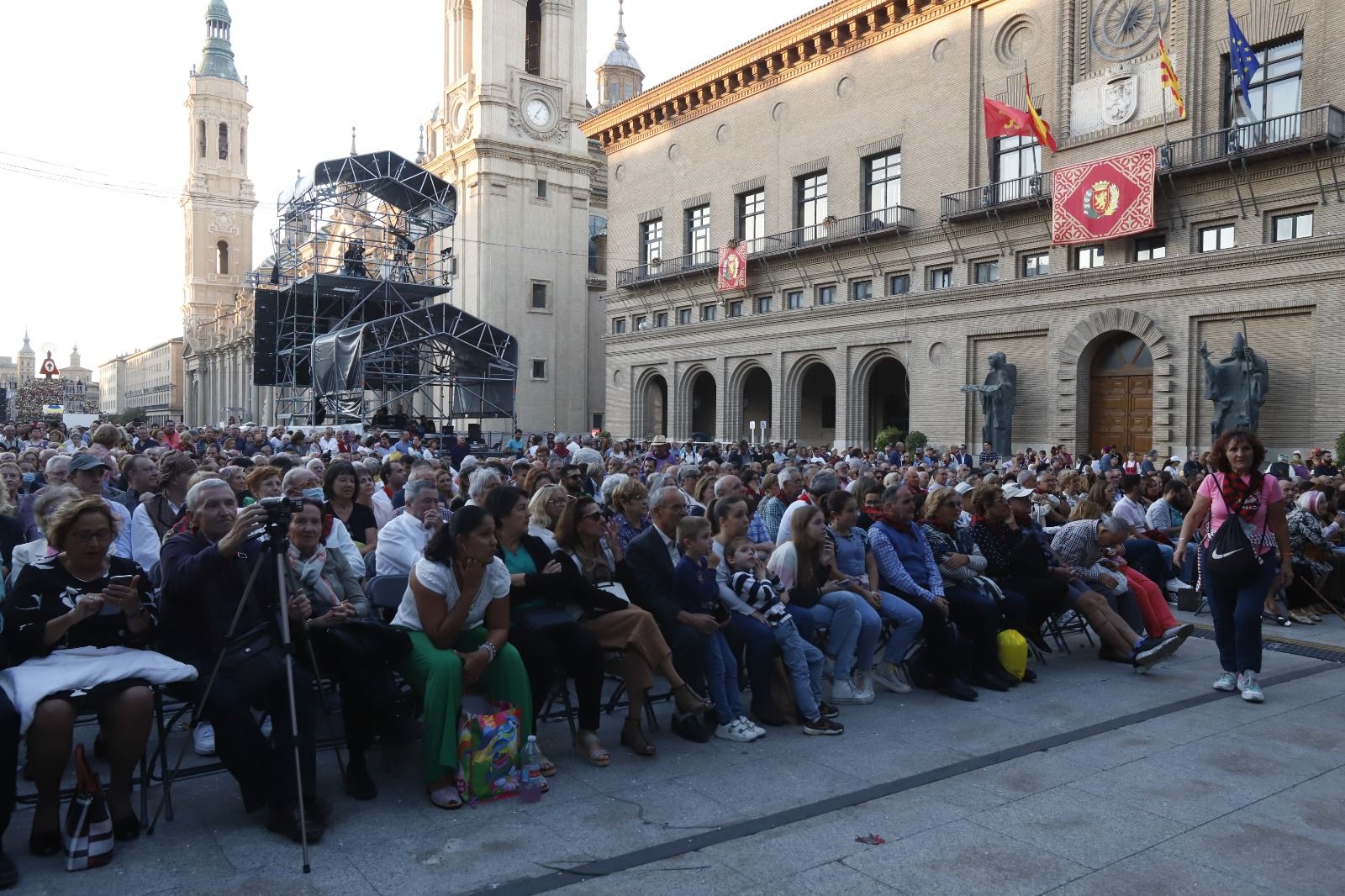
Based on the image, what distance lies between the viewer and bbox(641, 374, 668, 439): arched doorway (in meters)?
44.8

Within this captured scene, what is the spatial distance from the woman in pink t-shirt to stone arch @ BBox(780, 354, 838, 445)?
2921 cm

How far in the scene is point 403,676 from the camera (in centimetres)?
504

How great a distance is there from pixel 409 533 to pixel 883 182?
102ft

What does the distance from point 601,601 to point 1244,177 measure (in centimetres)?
2549

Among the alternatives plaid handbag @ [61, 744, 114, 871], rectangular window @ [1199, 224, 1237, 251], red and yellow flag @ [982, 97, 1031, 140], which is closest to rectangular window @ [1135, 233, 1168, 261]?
rectangular window @ [1199, 224, 1237, 251]

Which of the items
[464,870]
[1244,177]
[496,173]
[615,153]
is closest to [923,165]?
[1244,177]

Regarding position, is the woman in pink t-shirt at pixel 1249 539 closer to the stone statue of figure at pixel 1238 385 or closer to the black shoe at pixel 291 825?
the black shoe at pixel 291 825

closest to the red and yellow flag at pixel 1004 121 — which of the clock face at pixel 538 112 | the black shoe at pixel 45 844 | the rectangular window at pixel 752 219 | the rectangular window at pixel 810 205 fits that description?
the rectangular window at pixel 810 205

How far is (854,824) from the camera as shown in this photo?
4535 mm

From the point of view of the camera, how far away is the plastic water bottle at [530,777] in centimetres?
479

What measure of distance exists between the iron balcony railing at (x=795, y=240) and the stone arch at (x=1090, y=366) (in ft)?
24.6

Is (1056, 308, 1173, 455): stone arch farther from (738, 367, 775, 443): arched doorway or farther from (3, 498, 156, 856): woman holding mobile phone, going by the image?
(3, 498, 156, 856): woman holding mobile phone

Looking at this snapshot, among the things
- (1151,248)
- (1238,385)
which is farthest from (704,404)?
(1238,385)

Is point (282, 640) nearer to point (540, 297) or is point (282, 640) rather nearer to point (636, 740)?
point (636, 740)
